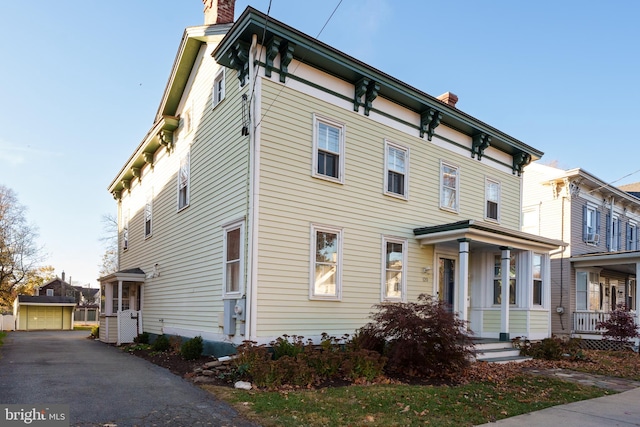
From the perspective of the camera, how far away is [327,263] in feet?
37.3

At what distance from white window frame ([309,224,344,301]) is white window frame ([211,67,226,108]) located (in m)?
4.19

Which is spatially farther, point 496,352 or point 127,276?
point 127,276

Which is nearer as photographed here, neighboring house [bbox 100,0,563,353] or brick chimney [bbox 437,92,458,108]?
neighboring house [bbox 100,0,563,353]

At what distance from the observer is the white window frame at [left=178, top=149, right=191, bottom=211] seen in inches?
568

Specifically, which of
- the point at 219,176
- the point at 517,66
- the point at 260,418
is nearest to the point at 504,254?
the point at 517,66

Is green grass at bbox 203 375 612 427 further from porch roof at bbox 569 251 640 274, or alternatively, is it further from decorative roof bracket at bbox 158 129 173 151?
porch roof at bbox 569 251 640 274

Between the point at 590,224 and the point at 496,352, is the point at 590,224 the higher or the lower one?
the higher one

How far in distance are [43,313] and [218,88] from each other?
38022mm

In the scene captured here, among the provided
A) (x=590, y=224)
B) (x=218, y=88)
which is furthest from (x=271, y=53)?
(x=590, y=224)

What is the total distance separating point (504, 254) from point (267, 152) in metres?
A: 7.62

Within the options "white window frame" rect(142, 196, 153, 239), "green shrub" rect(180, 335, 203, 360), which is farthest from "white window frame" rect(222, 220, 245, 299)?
"white window frame" rect(142, 196, 153, 239)

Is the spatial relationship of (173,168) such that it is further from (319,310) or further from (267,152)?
(319,310)

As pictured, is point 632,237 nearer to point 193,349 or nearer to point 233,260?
point 233,260

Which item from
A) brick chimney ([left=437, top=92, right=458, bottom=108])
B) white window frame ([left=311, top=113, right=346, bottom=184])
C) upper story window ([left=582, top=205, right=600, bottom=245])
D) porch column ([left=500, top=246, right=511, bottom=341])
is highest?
brick chimney ([left=437, top=92, right=458, bottom=108])
